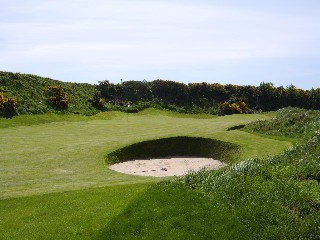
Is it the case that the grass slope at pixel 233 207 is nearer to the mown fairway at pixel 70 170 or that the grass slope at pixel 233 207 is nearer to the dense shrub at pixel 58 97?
the mown fairway at pixel 70 170

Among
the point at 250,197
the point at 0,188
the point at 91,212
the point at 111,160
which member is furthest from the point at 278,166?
the point at 111,160

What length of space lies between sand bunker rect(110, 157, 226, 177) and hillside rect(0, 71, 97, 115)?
26218mm

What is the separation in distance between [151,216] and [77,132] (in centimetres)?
3460

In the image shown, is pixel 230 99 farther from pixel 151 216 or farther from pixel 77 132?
pixel 151 216

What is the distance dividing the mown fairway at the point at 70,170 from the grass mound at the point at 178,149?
39.8 inches

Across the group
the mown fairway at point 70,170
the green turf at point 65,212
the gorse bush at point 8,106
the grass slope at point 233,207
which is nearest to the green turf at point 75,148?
the mown fairway at point 70,170

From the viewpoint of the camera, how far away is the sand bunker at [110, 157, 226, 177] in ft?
120

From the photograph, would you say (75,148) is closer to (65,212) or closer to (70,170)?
(70,170)

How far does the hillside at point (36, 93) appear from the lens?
61856mm

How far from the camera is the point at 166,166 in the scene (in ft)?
130

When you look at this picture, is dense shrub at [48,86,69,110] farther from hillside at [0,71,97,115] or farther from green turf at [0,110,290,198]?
green turf at [0,110,290,198]

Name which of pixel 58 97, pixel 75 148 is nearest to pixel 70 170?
pixel 75 148

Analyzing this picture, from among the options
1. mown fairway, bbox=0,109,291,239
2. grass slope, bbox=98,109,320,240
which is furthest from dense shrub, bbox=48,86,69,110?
grass slope, bbox=98,109,320,240

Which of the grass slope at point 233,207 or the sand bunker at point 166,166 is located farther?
the sand bunker at point 166,166
